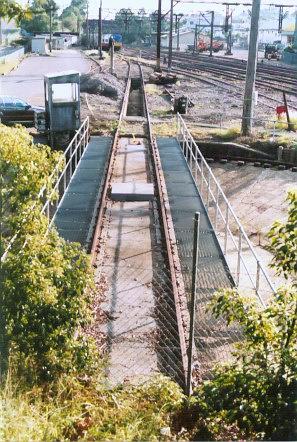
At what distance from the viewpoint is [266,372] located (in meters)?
4.78

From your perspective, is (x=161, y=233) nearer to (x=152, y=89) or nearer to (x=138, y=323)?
(x=138, y=323)

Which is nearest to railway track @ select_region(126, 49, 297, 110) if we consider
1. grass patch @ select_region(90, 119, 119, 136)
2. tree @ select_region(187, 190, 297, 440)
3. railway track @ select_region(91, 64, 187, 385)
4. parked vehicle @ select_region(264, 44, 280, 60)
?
grass patch @ select_region(90, 119, 119, 136)

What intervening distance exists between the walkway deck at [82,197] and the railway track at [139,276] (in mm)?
303

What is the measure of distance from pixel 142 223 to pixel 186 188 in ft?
10.2

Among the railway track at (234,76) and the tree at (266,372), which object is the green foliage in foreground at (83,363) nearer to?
the tree at (266,372)

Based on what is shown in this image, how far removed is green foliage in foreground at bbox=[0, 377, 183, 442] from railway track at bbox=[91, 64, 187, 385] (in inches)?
27.5

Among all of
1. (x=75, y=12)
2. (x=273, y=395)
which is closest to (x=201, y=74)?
(x=273, y=395)

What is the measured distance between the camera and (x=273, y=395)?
15.4 ft

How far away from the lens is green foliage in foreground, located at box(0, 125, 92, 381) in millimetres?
5539

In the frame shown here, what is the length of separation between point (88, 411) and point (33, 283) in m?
1.28

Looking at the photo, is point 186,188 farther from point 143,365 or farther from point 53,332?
point 53,332

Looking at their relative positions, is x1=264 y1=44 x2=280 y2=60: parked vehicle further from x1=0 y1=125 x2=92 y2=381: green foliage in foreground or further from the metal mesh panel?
x1=0 y1=125 x2=92 y2=381: green foliage in foreground

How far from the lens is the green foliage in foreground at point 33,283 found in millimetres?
5539

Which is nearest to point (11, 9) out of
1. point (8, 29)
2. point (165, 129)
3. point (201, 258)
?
point (201, 258)
